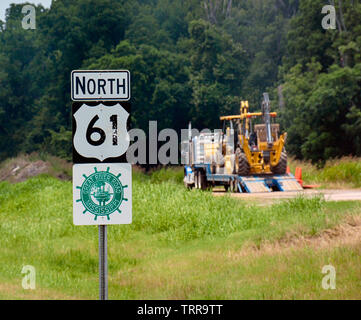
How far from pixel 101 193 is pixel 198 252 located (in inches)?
229

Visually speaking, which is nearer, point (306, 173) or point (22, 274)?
point (22, 274)

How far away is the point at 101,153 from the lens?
7.68m

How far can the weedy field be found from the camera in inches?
396

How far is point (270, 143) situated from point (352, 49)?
66.6 feet

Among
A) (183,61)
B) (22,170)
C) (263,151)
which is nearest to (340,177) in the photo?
(263,151)

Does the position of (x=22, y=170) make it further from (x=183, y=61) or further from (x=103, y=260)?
(x=103, y=260)

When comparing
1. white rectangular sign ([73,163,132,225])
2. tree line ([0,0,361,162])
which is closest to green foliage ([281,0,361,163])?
tree line ([0,0,361,162])

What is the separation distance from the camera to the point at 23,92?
72.1 meters

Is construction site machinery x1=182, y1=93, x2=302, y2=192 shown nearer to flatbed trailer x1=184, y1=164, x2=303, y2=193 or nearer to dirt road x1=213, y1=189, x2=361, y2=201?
flatbed trailer x1=184, y1=164, x2=303, y2=193

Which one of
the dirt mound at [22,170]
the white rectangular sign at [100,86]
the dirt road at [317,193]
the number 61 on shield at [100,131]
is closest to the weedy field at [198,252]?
the dirt road at [317,193]

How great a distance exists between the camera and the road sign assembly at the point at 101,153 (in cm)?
767

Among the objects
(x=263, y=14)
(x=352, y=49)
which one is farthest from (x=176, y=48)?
(x=352, y=49)
